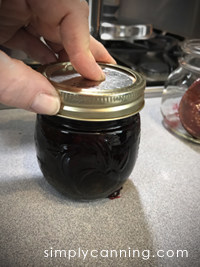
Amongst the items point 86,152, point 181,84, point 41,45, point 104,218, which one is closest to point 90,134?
point 86,152

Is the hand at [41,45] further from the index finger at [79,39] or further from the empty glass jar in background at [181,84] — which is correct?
the empty glass jar in background at [181,84]

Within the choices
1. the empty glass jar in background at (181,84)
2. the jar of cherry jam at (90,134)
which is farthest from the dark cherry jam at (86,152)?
the empty glass jar in background at (181,84)

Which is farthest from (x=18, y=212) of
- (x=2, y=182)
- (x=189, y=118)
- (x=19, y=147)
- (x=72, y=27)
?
(x=189, y=118)

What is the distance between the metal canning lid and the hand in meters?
0.02

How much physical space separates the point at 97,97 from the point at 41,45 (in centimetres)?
30

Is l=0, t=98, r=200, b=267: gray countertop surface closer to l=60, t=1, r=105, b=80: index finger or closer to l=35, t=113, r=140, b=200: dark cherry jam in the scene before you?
l=35, t=113, r=140, b=200: dark cherry jam

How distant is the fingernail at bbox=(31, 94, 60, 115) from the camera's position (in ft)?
1.12

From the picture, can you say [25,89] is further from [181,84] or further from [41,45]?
[181,84]

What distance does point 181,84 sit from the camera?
731 mm

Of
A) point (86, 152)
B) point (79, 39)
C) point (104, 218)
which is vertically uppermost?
A: point (79, 39)

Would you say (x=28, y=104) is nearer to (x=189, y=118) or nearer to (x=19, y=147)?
(x=19, y=147)

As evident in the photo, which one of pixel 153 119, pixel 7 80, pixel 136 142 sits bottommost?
pixel 153 119

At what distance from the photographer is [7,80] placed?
0.33m

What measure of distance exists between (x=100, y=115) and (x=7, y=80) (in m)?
0.13
